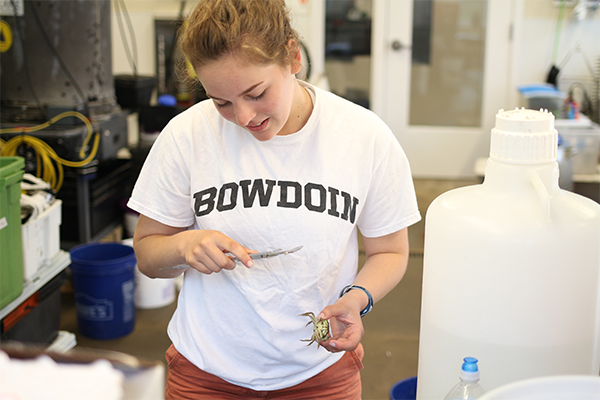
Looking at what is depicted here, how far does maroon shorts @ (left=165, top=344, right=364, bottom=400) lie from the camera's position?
1.07 m

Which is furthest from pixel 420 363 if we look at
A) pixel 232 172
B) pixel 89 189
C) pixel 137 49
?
pixel 137 49

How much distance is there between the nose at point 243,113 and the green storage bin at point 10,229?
3.57ft

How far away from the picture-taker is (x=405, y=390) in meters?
1.26

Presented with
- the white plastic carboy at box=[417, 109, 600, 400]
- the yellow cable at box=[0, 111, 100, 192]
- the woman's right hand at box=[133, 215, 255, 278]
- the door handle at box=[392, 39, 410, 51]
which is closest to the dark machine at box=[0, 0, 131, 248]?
the yellow cable at box=[0, 111, 100, 192]

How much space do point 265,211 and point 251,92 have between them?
0.21 metres

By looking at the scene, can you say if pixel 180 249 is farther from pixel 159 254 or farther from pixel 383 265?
pixel 383 265

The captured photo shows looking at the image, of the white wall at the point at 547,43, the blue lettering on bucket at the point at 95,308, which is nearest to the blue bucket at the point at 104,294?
the blue lettering on bucket at the point at 95,308

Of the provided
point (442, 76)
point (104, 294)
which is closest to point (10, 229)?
point (104, 294)

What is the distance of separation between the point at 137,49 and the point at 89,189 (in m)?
2.43

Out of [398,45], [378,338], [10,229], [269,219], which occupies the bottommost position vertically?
[378,338]

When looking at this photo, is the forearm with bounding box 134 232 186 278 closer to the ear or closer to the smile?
the smile

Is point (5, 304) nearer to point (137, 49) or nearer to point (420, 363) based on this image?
point (420, 363)

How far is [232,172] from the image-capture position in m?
1.05

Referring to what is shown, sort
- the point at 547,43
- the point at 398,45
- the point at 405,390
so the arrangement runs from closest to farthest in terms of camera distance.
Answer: the point at 405,390
the point at 547,43
the point at 398,45
